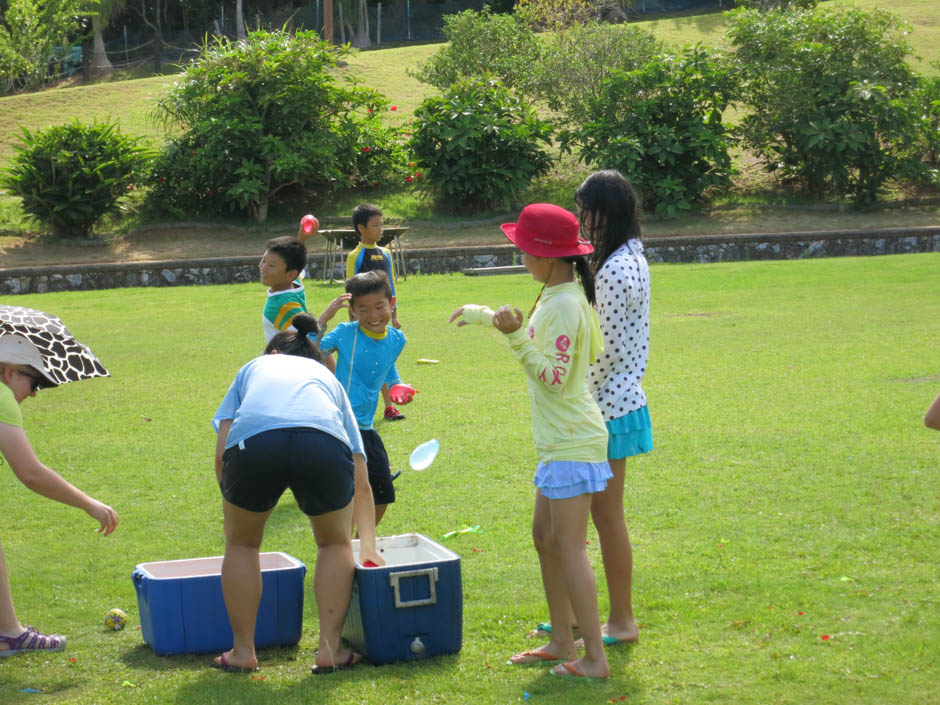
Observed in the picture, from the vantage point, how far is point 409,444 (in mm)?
7727

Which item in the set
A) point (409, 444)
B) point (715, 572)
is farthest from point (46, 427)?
point (715, 572)

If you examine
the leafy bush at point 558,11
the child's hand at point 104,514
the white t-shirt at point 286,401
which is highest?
the leafy bush at point 558,11

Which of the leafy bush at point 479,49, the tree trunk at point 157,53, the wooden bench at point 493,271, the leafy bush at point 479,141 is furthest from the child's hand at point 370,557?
the tree trunk at point 157,53

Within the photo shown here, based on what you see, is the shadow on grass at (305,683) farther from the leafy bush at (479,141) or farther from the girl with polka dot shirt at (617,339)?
the leafy bush at (479,141)

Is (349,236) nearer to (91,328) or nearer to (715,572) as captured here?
(91,328)

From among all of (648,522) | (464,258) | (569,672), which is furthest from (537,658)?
(464,258)

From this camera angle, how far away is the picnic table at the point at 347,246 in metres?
19.4

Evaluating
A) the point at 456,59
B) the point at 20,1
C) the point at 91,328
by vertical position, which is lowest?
the point at 91,328

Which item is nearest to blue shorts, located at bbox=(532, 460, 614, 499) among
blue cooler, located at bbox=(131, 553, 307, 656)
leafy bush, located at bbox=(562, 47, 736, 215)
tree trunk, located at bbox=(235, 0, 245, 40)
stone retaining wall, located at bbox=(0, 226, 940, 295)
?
blue cooler, located at bbox=(131, 553, 307, 656)

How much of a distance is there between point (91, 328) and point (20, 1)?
91.5 ft

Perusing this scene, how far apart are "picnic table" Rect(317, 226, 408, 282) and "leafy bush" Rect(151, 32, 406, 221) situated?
3541 millimetres

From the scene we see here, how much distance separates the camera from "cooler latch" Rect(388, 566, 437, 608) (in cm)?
385

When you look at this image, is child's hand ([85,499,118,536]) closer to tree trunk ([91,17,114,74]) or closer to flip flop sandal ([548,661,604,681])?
flip flop sandal ([548,661,604,681])

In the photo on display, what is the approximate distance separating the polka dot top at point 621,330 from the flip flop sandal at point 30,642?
2.38m
